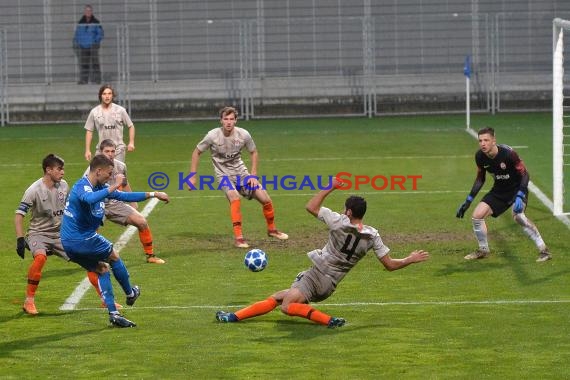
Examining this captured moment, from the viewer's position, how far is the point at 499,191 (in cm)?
1777

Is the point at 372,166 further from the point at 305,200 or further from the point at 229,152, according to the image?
the point at 229,152

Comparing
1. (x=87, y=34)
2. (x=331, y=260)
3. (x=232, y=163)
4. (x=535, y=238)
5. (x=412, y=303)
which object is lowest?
(x=412, y=303)

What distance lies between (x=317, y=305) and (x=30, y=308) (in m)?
3.21

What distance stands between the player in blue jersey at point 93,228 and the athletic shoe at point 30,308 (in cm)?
101

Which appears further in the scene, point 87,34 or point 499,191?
point 87,34

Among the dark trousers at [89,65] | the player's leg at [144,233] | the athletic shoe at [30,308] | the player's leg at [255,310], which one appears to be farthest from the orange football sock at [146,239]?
the dark trousers at [89,65]

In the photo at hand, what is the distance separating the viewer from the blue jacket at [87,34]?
39062 mm

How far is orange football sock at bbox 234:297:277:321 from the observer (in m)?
13.7

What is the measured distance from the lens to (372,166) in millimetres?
27812

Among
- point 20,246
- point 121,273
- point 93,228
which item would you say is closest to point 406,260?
point 121,273

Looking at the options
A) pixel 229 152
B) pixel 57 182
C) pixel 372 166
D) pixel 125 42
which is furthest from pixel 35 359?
pixel 125 42

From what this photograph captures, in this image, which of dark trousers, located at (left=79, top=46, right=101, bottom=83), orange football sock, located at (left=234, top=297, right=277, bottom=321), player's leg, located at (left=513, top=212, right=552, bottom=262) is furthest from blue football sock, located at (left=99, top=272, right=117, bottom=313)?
dark trousers, located at (left=79, top=46, right=101, bottom=83)

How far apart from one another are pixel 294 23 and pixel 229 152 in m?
20.9

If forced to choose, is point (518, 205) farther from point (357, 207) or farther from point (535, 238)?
point (357, 207)
